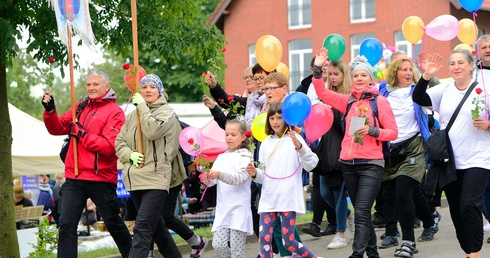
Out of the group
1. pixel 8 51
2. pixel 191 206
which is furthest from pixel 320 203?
pixel 191 206

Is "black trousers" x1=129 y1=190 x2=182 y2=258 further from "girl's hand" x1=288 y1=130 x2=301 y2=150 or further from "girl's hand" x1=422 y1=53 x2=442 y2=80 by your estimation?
"girl's hand" x1=422 y1=53 x2=442 y2=80

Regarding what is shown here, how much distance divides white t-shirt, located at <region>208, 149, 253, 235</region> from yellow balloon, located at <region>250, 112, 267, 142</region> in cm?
19

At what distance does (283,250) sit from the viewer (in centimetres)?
887

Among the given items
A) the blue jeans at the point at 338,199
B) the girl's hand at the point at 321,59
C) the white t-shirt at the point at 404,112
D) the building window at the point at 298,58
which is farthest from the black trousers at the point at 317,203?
the building window at the point at 298,58

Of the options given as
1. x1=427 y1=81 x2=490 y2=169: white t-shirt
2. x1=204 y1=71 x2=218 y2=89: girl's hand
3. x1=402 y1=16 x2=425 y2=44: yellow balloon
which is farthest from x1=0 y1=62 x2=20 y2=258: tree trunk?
x1=427 y1=81 x2=490 y2=169: white t-shirt

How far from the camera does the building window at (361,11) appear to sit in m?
43.2

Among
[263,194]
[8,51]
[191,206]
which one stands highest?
[8,51]

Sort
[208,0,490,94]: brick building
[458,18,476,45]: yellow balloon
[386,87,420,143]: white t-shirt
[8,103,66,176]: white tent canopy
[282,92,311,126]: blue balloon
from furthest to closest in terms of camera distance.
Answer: [208,0,490,94]: brick building → [8,103,66,176]: white tent canopy → [458,18,476,45]: yellow balloon → [386,87,420,143]: white t-shirt → [282,92,311,126]: blue balloon

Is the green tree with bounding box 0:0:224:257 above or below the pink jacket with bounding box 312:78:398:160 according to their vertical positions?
above

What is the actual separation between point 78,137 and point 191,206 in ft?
33.3

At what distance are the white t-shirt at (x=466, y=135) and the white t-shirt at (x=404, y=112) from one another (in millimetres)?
1539

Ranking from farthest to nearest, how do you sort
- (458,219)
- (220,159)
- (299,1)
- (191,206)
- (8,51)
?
1. (299,1)
2. (191,206)
3. (8,51)
4. (220,159)
5. (458,219)

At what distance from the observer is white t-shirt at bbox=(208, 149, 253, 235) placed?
8.48 m

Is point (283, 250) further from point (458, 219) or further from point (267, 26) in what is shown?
point (267, 26)
